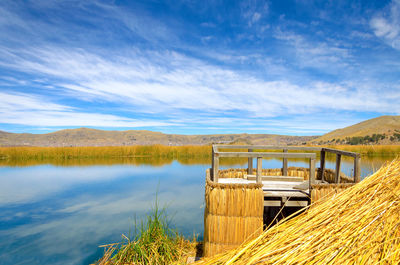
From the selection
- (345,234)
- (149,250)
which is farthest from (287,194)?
(149,250)

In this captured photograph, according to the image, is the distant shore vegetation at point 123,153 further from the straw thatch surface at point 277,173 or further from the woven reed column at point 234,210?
the woven reed column at point 234,210

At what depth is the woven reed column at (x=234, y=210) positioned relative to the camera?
4.25 m

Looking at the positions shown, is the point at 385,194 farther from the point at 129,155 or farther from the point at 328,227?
the point at 129,155

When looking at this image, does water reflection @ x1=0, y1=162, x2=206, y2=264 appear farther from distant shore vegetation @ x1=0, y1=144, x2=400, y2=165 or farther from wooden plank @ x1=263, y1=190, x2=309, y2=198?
distant shore vegetation @ x1=0, y1=144, x2=400, y2=165

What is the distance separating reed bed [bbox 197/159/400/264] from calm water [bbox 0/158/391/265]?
53.5 inches

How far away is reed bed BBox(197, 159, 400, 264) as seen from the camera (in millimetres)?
2080

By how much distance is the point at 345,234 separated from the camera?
7.48ft

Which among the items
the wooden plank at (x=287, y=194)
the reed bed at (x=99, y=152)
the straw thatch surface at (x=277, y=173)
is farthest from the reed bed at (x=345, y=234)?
the reed bed at (x=99, y=152)

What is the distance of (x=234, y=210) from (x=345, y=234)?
222 cm

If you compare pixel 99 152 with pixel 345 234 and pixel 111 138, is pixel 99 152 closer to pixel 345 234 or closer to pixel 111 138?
pixel 345 234

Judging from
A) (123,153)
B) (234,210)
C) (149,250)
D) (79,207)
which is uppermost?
(234,210)

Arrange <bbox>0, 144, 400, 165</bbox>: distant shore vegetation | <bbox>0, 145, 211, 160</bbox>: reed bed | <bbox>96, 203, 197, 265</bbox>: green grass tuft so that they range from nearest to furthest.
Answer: <bbox>96, 203, 197, 265</bbox>: green grass tuft → <bbox>0, 144, 400, 165</bbox>: distant shore vegetation → <bbox>0, 145, 211, 160</bbox>: reed bed

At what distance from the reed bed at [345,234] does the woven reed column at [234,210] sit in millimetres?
1290

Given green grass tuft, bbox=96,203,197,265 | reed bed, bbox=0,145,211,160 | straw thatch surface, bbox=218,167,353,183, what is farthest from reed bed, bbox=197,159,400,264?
reed bed, bbox=0,145,211,160
